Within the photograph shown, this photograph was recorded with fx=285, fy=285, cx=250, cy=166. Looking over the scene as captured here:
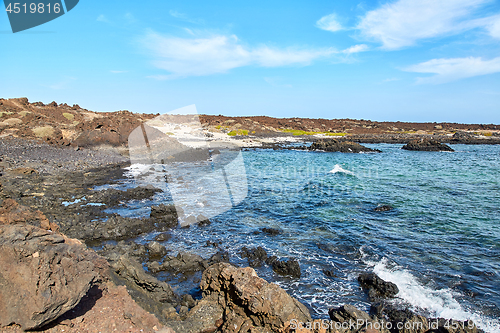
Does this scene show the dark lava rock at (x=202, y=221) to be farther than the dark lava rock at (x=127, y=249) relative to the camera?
Yes

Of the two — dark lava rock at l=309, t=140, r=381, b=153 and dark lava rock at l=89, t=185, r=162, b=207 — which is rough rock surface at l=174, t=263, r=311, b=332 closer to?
dark lava rock at l=89, t=185, r=162, b=207

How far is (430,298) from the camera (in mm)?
7688

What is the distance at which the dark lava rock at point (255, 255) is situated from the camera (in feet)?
31.2

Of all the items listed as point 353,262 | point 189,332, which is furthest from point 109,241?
point 353,262

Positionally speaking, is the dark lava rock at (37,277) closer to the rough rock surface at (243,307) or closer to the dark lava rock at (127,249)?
the rough rock surface at (243,307)

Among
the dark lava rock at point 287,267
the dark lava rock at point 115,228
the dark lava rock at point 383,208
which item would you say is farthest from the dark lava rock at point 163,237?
the dark lava rock at point 383,208

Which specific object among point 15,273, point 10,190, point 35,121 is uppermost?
point 35,121

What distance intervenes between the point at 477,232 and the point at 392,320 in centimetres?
950

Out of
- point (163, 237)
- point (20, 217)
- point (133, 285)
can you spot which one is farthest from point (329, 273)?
point (20, 217)

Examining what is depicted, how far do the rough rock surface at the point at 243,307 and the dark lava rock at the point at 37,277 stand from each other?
1997 mm

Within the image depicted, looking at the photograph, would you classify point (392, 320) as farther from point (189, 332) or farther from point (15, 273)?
point (15, 273)

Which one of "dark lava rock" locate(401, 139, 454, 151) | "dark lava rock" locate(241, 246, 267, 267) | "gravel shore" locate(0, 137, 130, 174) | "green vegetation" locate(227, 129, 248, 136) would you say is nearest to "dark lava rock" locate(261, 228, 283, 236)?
"dark lava rock" locate(241, 246, 267, 267)

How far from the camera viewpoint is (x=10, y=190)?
1370 centimetres

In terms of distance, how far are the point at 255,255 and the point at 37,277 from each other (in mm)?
6773
